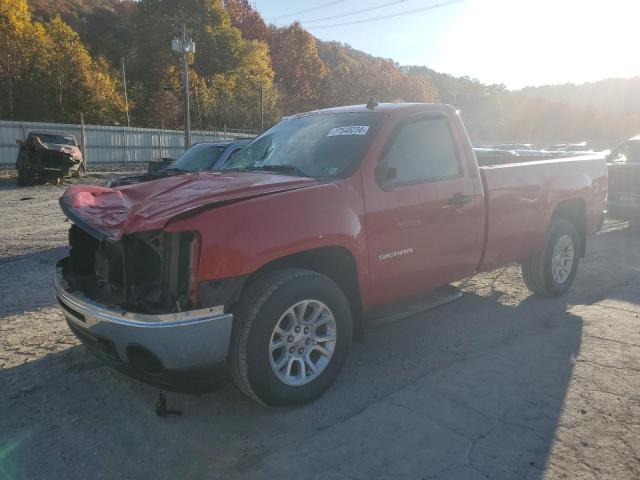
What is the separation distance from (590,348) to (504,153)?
3336 mm

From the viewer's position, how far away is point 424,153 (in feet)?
13.9

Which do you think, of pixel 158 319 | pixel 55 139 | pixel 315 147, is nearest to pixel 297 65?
pixel 55 139

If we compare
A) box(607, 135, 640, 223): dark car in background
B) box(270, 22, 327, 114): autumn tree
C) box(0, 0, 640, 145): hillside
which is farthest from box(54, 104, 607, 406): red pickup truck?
box(270, 22, 327, 114): autumn tree

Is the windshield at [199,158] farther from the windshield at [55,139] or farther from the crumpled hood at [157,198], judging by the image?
the windshield at [55,139]

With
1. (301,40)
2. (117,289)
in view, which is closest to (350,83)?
(301,40)

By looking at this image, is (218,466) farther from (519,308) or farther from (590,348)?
(519,308)

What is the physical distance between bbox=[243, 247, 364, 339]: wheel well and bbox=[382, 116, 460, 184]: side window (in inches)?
30.4

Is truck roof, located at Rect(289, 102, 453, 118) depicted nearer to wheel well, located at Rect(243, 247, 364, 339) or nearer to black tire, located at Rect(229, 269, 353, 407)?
wheel well, located at Rect(243, 247, 364, 339)

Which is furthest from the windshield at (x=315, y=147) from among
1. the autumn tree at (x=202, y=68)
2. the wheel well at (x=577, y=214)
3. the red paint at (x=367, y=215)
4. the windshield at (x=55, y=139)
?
the autumn tree at (x=202, y=68)

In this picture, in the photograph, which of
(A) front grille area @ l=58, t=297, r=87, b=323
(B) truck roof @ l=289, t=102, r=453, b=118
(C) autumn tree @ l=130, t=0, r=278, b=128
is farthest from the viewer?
(C) autumn tree @ l=130, t=0, r=278, b=128

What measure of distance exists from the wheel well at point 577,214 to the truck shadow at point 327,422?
1.91 metres

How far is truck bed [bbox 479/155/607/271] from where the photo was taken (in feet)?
15.4

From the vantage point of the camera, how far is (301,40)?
63875 millimetres

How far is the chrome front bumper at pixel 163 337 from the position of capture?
9.11ft
